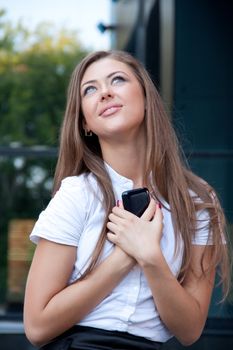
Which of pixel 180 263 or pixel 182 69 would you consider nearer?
pixel 180 263

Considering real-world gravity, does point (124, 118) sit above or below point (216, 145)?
above

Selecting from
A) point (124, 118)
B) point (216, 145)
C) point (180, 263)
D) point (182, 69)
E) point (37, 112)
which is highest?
point (124, 118)

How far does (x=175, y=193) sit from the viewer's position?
2.42 m

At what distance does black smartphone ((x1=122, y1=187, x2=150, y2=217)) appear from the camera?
2.29m

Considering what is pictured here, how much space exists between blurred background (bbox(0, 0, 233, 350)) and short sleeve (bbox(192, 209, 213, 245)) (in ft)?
5.10

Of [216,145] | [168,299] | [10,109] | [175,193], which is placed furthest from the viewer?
[10,109]

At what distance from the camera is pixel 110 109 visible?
2.38 meters

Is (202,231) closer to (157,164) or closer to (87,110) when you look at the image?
(157,164)

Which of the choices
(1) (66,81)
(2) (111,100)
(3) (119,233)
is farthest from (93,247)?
(1) (66,81)

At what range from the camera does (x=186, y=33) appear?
554 centimetres

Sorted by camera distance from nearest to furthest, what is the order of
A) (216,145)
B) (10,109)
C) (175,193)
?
(175,193)
(216,145)
(10,109)

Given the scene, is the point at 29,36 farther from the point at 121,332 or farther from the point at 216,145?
the point at 121,332

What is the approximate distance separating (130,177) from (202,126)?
3076mm

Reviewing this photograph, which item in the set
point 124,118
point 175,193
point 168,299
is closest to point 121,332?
point 168,299
